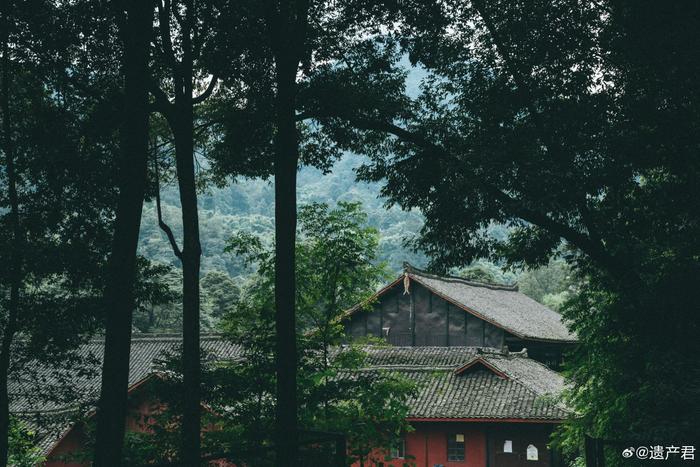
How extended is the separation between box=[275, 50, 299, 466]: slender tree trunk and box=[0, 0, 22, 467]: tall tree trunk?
3847 mm

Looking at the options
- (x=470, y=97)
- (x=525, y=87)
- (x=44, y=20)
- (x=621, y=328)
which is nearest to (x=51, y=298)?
(x=44, y=20)

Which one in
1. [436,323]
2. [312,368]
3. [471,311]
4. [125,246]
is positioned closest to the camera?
[125,246]

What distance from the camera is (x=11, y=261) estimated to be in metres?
9.91

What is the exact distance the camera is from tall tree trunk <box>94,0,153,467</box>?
6574 mm

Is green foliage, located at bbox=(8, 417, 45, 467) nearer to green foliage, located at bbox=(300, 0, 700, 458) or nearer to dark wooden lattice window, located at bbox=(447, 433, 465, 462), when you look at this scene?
green foliage, located at bbox=(300, 0, 700, 458)

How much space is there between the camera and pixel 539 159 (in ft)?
30.2

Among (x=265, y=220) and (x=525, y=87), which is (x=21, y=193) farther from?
(x=265, y=220)

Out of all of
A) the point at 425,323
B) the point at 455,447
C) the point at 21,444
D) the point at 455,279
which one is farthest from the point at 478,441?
the point at 21,444

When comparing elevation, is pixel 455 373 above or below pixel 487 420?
above

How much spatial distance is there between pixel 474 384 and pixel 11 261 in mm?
18655

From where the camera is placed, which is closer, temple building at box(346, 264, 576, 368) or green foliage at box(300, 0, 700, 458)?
green foliage at box(300, 0, 700, 458)

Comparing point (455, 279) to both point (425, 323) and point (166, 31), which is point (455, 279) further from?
point (166, 31)

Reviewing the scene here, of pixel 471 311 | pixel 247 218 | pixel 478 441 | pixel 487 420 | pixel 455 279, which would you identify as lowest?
pixel 478 441

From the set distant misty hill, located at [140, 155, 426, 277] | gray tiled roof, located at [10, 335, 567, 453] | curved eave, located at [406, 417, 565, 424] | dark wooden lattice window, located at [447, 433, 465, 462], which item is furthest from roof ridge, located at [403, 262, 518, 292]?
distant misty hill, located at [140, 155, 426, 277]
